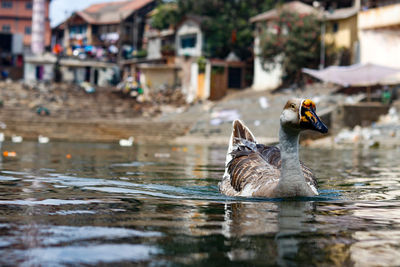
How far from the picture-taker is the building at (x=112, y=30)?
64.5 meters

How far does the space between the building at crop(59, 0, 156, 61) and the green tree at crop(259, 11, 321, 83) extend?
800 inches

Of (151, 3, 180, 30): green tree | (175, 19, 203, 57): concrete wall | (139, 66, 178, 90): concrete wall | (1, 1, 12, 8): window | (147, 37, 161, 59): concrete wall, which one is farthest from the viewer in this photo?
(1, 1, 12, 8): window

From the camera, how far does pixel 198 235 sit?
5801 millimetres

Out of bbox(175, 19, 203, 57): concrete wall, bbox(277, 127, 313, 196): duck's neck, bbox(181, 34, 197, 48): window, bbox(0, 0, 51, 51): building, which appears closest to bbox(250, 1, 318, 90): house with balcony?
bbox(175, 19, 203, 57): concrete wall

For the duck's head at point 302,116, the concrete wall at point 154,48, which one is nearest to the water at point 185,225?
the duck's head at point 302,116

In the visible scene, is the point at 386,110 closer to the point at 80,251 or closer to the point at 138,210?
the point at 138,210

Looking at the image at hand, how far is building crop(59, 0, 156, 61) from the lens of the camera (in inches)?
2539

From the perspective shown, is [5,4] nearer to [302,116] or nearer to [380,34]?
[380,34]

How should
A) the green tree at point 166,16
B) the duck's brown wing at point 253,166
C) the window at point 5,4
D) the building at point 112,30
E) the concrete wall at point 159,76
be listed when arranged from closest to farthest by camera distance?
the duck's brown wing at point 253,166 < the green tree at point 166,16 < the concrete wall at point 159,76 < the building at point 112,30 < the window at point 5,4

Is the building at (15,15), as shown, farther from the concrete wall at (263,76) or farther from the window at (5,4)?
the concrete wall at (263,76)

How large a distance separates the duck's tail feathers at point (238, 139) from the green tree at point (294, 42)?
3278 cm

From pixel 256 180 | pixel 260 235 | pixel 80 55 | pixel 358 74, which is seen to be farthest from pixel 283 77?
pixel 260 235

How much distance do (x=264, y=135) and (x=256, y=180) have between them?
24.9 meters

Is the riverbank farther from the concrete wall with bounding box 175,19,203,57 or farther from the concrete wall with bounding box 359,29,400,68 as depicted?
the concrete wall with bounding box 175,19,203,57
